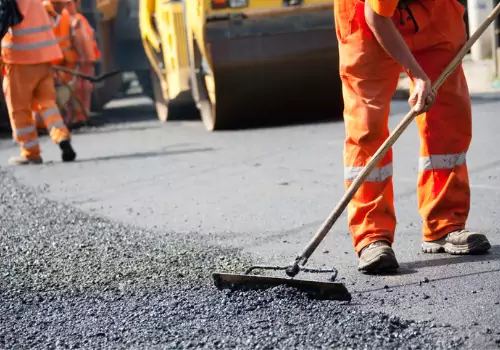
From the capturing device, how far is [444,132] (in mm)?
4566

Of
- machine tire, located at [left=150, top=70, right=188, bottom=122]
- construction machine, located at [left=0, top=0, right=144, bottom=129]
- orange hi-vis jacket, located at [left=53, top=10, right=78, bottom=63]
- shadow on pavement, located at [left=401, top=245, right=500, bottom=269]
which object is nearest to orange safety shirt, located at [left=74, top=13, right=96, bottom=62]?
orange hi-vis jacket, located at [left=53, top=10, right=78, bottom=63]

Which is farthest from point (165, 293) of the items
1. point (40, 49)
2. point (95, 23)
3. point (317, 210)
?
point (95, 23)

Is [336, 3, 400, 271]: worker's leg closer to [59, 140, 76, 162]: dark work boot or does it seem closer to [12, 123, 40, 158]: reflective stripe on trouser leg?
[59, 140, 76, 162]: dark work boot

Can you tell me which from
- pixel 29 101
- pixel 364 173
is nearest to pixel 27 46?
pixel 29 101

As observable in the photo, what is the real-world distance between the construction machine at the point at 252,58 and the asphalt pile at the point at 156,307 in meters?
4.33

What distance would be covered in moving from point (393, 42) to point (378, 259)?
0.84m

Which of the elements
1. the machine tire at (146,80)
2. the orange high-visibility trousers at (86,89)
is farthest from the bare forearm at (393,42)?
the machine tire at (146,80)

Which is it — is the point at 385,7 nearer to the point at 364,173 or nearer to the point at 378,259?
the point at 364,173

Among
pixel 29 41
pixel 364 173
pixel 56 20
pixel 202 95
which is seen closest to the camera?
pixel 364 173

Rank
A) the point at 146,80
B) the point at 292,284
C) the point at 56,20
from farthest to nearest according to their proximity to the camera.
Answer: the point at 146,80 < the point at 56,20 < the point at 292,284

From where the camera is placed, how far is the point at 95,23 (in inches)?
555

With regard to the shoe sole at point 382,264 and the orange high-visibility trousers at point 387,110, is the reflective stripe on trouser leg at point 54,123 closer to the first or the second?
the orange high-visibility trousers at point 387,110

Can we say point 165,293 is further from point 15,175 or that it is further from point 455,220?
point 15,175

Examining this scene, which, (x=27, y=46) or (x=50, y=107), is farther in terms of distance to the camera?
(x=50, y=107)
